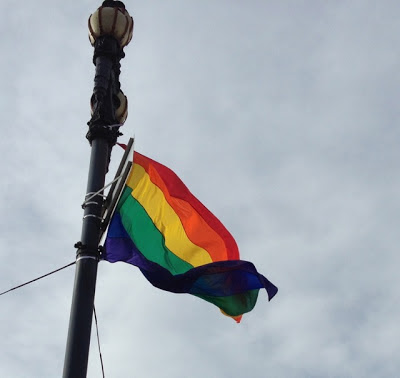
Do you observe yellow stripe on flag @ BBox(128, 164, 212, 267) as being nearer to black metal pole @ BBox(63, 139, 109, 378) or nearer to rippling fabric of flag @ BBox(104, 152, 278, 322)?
rippling fabric of flag @ BBox(104, 152, 278, 322)

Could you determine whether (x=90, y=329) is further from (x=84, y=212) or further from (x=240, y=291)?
(x=240, y=291)

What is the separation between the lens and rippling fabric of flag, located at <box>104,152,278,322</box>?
10039 millimetres

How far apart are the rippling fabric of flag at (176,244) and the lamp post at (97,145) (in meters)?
0.99

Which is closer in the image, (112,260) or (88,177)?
(88,177)

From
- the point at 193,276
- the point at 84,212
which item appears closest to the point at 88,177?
the point at 84,212

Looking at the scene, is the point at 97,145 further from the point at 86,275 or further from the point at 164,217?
the point at 164,217

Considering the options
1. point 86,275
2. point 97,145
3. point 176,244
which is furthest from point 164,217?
point 86,275

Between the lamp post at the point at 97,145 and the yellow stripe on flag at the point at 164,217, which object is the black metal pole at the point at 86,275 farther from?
the yellow stripe on flag at the point at 164,217

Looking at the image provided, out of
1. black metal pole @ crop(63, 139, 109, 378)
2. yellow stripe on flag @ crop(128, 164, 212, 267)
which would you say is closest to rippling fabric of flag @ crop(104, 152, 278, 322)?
yellow stripe on flag @ crop(128, 164, 212, 267)

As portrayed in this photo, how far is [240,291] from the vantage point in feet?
34.2

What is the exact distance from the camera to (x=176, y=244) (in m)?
11.0

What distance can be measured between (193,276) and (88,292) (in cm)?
241

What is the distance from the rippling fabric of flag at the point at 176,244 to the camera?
395 inches

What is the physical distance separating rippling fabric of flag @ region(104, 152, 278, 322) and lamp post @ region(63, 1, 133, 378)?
3.26ft
